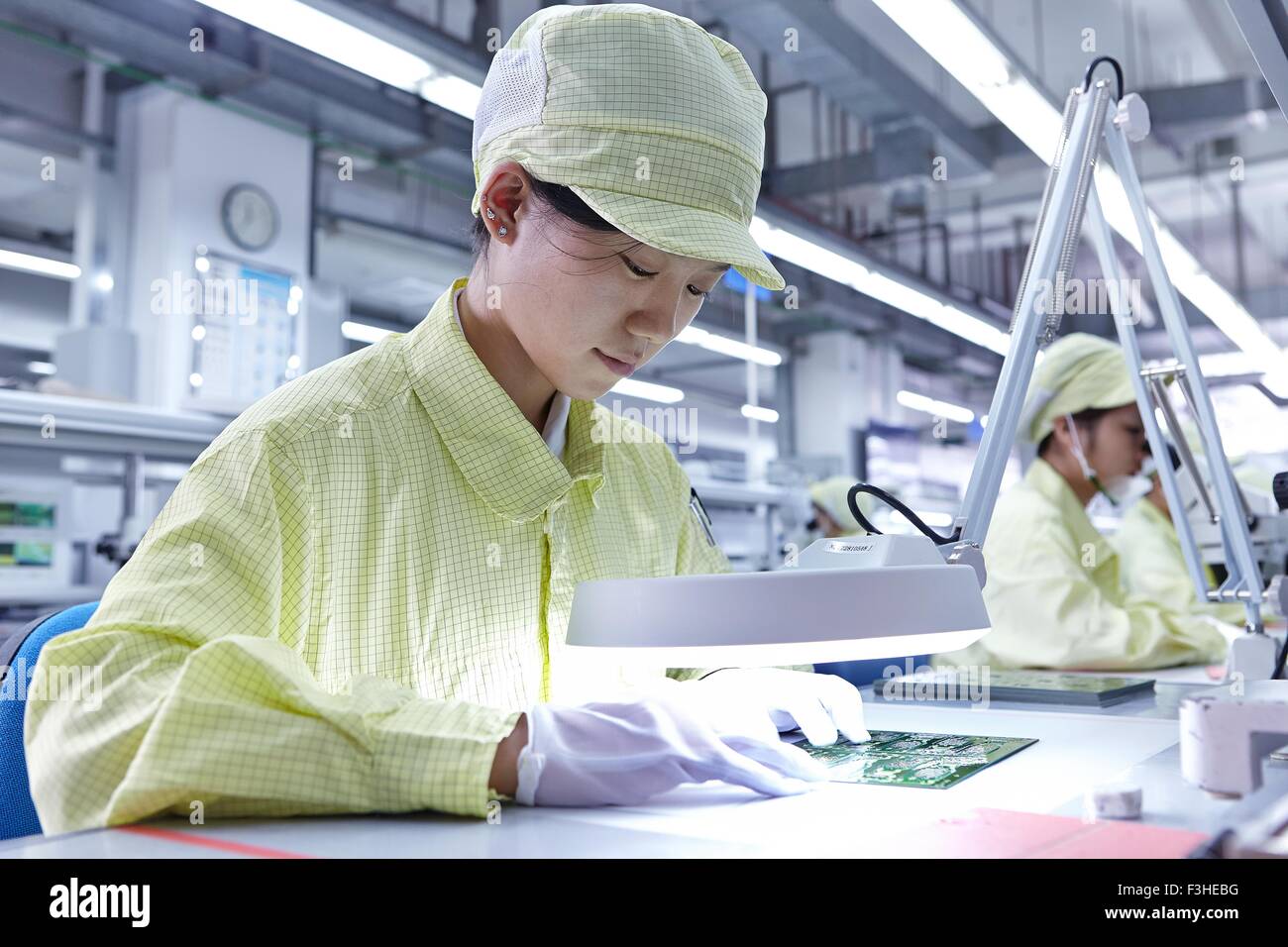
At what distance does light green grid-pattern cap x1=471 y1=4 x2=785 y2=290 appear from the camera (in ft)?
3.46

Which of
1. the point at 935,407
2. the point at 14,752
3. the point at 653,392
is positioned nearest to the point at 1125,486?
the point at 14,752

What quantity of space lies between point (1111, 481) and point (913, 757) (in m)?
1.93

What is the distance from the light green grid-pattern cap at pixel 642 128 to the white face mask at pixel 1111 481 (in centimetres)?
183

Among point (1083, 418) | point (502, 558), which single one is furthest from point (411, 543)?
point (1083, 418)

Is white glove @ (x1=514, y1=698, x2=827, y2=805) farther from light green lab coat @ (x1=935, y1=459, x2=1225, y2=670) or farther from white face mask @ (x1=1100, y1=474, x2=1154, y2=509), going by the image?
A: white face mask @ (x1=1100, y1=474, x2=1154, y2=509)

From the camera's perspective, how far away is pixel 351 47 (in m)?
3.25

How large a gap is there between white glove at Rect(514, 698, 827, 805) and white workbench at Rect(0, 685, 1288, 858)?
0.02 m

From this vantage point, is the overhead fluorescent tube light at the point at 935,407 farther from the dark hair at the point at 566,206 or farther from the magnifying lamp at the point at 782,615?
the magnifying lamp at the point at 782,615

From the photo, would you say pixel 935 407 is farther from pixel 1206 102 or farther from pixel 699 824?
pixel 699 824

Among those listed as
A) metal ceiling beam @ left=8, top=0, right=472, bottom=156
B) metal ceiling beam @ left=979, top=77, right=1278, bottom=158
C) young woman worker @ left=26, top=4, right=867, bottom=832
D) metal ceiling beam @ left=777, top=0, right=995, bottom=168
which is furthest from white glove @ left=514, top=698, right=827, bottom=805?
metal ceiling beam @ left=979, top=77, right=1278, bottom=158

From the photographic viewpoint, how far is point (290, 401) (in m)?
1.17
